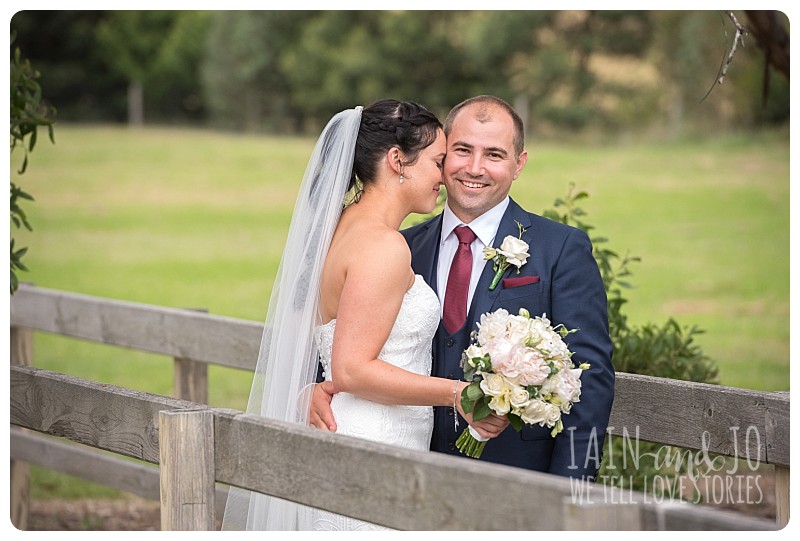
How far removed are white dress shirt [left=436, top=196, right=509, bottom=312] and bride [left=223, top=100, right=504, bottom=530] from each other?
9.3 inches

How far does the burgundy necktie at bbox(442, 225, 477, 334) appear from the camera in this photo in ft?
12.3

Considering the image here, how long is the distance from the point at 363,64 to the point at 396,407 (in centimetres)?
3022

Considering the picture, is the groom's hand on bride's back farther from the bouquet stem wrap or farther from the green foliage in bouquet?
the green foliage in bouquet

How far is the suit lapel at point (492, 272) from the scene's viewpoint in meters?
3.70

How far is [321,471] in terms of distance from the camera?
108 inches

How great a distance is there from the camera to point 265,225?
24.2 metres

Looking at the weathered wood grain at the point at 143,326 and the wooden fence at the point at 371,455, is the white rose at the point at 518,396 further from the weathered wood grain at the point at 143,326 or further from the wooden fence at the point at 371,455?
the weathered wood grain at the point at 143,326

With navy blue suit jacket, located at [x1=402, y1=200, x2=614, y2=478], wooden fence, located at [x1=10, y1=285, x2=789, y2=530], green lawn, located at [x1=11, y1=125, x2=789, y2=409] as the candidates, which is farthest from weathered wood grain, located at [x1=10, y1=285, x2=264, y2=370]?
green lawn, located at [x1=11, y1=125, x2=789, y2=409]

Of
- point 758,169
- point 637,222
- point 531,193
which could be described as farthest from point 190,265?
point 758,169

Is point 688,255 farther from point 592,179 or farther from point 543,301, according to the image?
point 543,301

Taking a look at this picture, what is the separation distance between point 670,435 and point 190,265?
60.0ft

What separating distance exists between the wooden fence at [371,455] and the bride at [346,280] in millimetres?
430

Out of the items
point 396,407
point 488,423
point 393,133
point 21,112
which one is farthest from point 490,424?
point 21,112

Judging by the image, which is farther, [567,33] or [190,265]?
[567,33]
